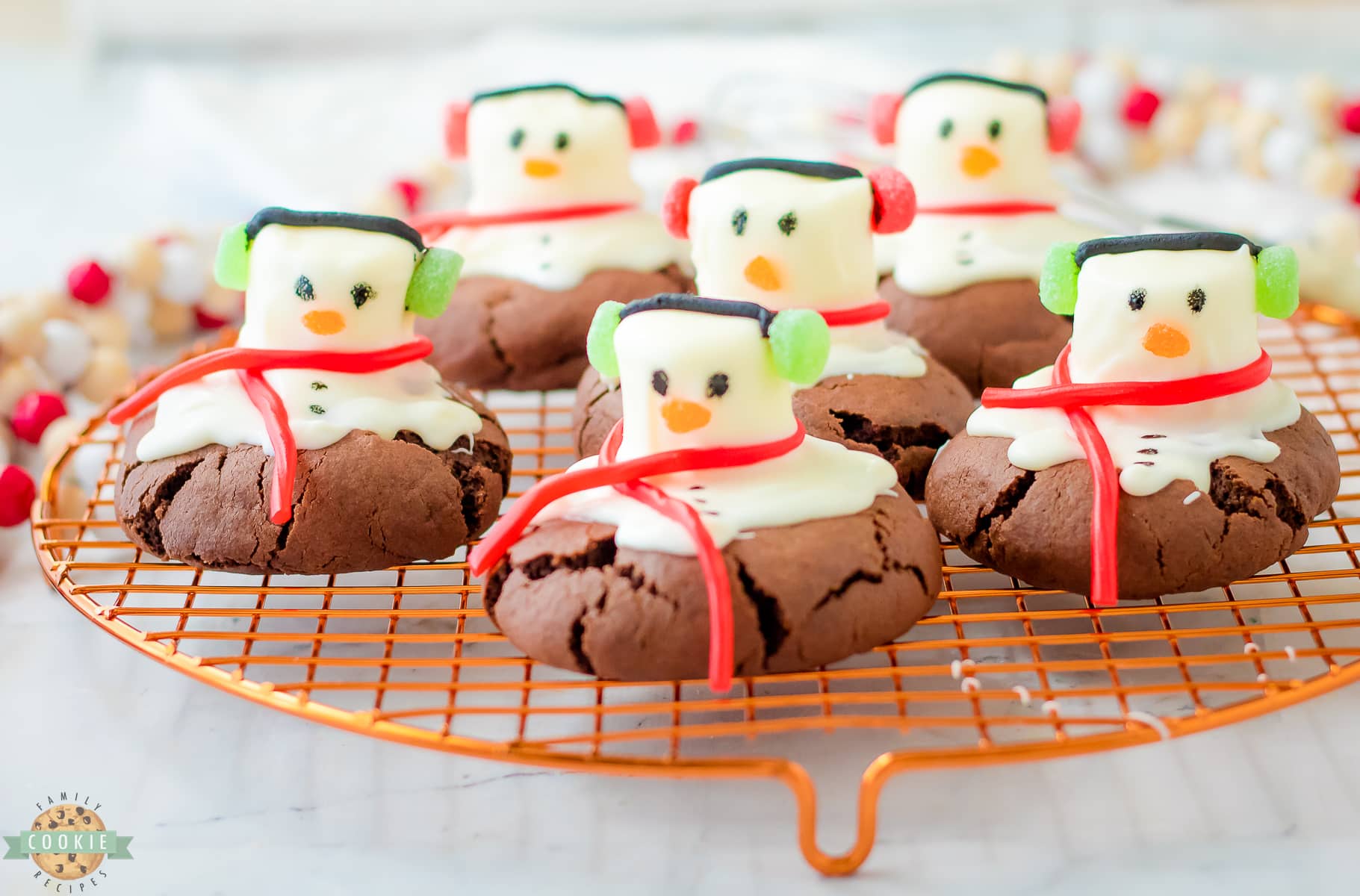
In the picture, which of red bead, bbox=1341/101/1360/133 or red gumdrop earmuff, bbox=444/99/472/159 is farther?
red bead, bbox=1341/101/1360/133

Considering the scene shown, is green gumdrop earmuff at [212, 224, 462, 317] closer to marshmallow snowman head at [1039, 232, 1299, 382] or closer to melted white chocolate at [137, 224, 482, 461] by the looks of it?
melted white chocolate at [137, 224, 482, 461]

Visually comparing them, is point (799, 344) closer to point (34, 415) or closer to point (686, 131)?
point (34, 415)

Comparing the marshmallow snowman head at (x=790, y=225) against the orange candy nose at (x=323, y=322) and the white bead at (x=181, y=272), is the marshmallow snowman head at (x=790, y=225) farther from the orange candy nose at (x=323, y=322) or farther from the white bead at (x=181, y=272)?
the white bead at (x=181, y=272)

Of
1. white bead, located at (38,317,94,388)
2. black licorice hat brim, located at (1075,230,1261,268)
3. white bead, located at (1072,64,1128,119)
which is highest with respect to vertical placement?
black licorice hat brim, located at (1075,230,1261,268)

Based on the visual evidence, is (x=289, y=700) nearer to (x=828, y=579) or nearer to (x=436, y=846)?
(x=436, y=846)

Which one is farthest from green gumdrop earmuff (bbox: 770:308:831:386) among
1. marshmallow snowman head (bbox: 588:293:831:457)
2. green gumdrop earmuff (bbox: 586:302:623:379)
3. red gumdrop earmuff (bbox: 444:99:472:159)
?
red gumdrop earmuff (bbox: 444:99:472:159)

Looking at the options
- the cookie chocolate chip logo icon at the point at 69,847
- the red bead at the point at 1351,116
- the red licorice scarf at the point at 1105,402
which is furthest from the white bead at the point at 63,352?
the red bead at the point at 1351,116

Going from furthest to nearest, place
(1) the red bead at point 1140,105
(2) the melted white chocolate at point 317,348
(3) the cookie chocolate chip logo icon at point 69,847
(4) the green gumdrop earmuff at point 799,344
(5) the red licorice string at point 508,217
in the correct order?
1. (1) the red bead at point 1140,105
2. (5) the red licorice string at point 508,217
3. (2) the melted white chocolate at point 317,348
4. (4) the green gumdrop earmuff at point 799,344
5. (3) the cookie chocolate chip logo icon at point 69,847
